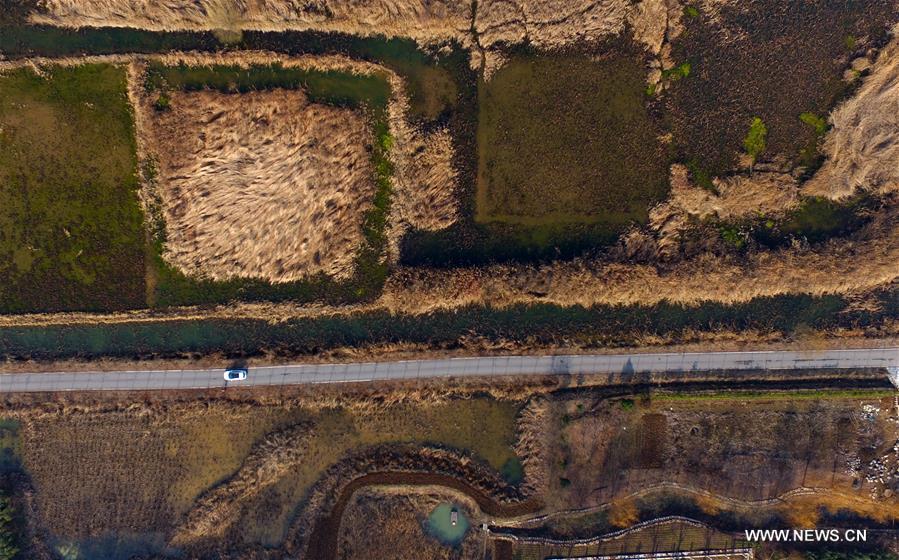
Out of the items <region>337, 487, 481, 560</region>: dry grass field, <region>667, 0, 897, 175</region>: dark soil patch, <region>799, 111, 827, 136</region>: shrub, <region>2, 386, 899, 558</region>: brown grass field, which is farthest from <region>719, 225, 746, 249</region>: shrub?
<region>337, 487, 481, 560</region>: dry grass field

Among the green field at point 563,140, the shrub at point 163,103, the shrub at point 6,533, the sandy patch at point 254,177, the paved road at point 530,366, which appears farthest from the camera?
the green field at point 563,140

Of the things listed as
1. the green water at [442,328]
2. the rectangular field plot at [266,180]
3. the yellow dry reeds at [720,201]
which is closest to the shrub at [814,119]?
the yellow dry reeds at [720,201]

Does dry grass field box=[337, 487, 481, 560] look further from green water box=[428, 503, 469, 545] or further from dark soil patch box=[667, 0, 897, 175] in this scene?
dark soil patch box=[667, 0, 897, 175]

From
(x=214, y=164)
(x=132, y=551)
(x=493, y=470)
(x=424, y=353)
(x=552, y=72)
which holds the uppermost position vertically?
(x=552, y=72)

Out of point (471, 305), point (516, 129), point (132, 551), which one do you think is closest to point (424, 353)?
point (471, 305)

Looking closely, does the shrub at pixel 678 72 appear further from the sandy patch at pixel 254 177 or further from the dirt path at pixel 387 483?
the dirt path at pixel 387 483

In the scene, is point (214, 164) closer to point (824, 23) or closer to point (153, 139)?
point (153, 139)
